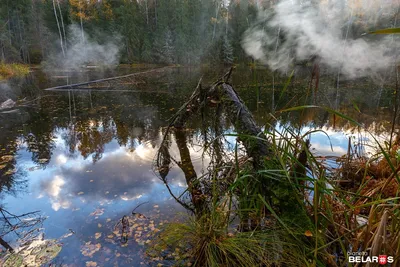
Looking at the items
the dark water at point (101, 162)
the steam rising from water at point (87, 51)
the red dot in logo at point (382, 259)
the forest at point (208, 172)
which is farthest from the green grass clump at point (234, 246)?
the steam rising from water at point (87, 51)

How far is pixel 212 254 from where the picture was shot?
1923 millimetres

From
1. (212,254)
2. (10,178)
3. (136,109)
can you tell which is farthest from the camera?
(136,109)

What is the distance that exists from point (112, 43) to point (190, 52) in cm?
1012

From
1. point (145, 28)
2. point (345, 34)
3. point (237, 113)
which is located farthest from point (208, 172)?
point (145, 28)

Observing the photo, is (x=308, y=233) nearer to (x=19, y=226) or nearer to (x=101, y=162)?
(x=19, y=226)

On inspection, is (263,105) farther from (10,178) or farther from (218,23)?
(218,23)

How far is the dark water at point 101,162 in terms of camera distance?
8.80ft

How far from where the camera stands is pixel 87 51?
29953mm

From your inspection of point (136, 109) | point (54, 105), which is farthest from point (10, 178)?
point (54, 105)

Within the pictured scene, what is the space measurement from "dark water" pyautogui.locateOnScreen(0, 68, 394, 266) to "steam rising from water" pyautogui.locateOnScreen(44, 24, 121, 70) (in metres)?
21.4

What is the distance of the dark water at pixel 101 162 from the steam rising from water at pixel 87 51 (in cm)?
2136

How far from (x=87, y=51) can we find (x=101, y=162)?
30.0m

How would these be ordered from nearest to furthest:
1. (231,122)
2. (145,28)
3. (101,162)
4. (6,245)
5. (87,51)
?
(6,245) < (231,122) < (101,162) < (87,51) < (145,28)

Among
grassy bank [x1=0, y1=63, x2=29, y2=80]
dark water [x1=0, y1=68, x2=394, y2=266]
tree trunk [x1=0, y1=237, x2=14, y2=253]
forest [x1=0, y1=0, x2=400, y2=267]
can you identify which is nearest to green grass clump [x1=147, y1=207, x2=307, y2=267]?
forest [x1=0, y1=0, x2=400, y2=267]
